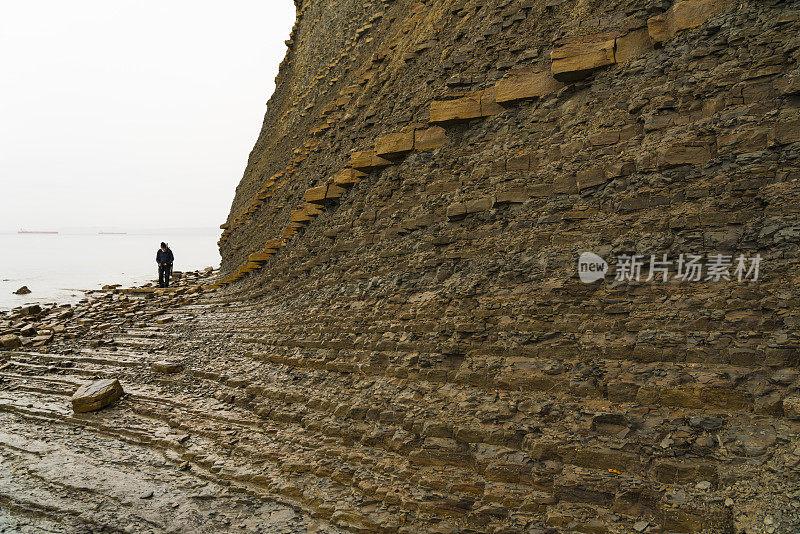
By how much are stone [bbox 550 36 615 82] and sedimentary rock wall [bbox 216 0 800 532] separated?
0.05 feet

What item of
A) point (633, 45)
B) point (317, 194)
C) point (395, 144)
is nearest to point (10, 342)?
point (317, 194)

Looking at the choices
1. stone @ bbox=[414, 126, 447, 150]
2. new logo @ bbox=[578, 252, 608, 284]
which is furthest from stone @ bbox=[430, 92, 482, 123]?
new logo @ bbox=[578, 252, 608, 284]

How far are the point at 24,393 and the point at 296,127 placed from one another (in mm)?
7645

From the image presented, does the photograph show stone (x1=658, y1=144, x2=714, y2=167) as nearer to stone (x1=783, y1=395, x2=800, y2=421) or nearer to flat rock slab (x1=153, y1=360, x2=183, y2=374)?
stone (x1=783, y1=395, x2=800, y2=421)

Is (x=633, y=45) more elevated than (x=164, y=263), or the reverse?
(x=633, y=45)

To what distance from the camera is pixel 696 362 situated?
2.49 m

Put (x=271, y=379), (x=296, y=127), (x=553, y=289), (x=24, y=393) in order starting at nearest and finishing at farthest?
(x=553, y=289) < (x=271, y=379) < (x=24, y=393) < (x=296, y=127)

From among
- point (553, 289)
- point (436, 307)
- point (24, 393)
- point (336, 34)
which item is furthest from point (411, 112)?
point (24, 393)

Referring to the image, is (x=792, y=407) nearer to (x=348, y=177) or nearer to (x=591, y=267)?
(x=591, y=267)

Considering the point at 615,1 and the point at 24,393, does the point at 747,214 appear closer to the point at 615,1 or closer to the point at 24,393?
the point at 615,1

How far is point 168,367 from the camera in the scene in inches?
232

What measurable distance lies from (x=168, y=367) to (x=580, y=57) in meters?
6.45

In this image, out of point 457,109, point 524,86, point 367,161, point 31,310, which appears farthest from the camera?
point 31,310

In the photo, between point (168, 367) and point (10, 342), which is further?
point (10, 342)
